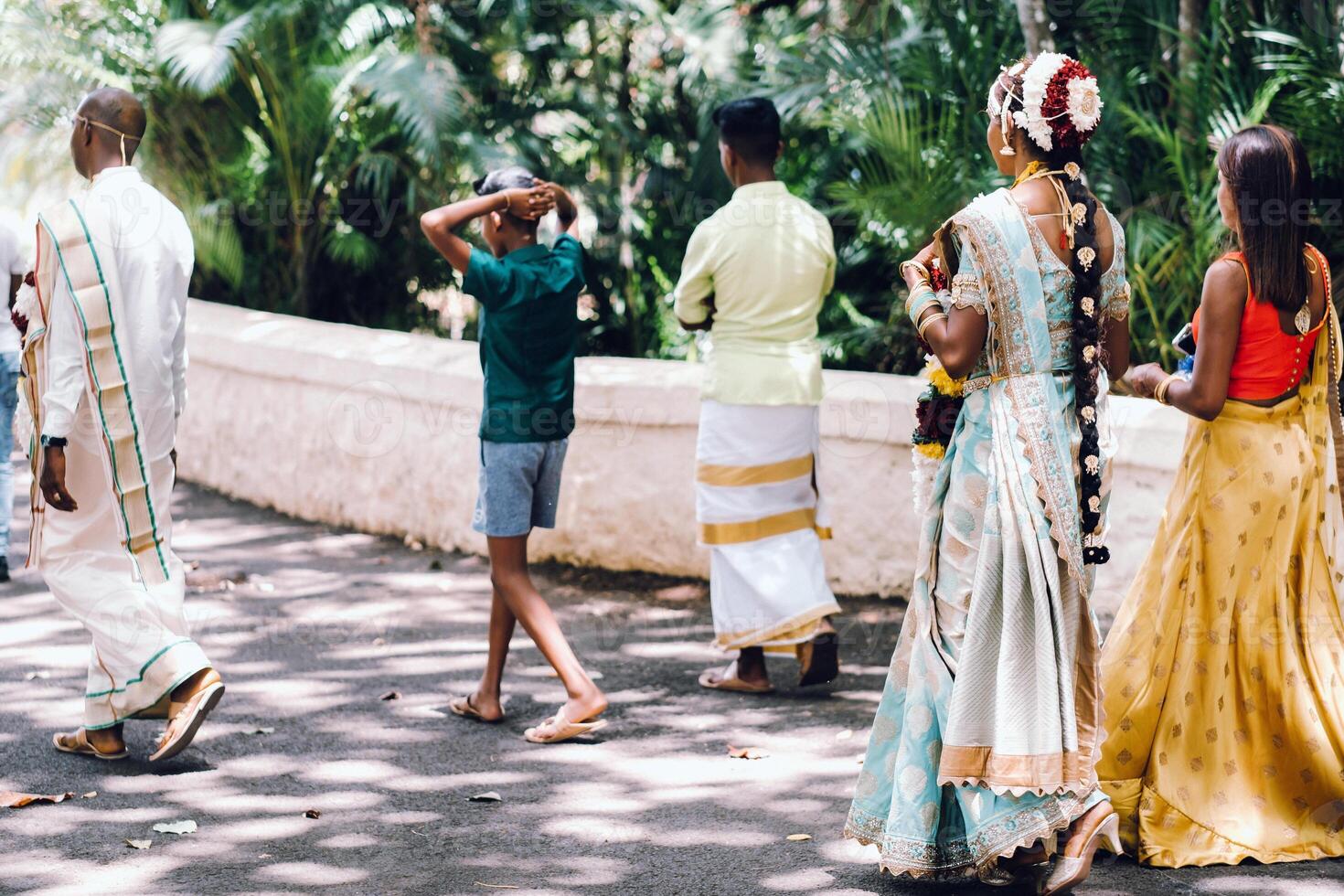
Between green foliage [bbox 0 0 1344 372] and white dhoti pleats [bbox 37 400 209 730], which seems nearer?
white dhoti pleats [bbox 37 400 209 730]

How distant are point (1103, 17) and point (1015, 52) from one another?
47 cm

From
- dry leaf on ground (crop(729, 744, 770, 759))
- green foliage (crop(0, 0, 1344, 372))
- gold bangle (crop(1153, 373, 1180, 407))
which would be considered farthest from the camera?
green foliage (crop(0, 0, 1344, 372))

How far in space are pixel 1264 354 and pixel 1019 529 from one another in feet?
3.19

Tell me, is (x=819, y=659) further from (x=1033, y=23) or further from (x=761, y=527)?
(x=1033, y=23)

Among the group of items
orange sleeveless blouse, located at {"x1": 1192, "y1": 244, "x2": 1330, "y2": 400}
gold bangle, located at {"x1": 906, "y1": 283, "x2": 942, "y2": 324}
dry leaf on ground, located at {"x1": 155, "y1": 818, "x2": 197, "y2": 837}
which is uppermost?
gold bangle, located at {"x1": 906, "y1": 283, "x2": 942, "y2": 324}

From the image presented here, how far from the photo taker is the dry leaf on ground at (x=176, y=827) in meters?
4.41

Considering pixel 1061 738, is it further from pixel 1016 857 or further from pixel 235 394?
pixel 235 394

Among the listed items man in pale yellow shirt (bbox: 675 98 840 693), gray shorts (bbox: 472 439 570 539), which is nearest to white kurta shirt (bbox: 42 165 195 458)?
gray shorts (bbox: 472 439 570 539)

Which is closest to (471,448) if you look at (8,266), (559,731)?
(8,266)

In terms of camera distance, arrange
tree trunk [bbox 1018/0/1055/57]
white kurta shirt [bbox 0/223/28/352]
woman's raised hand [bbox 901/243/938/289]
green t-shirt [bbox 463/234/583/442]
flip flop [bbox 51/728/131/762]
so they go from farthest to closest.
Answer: tree trunk [bbox 1018/0/1055/57], white kurta shirt [bbox 0/223/28/352], green t-shirt [bbox 463/234/583/442], flip flop [bbox 51/728/131/762], woman's raised hand [bbox 901/243/938/289]

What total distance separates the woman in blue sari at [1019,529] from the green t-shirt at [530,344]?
1.63 meters

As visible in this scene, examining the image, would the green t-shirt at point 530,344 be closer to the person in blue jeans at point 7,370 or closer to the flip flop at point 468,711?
the flip flop at point 468,711

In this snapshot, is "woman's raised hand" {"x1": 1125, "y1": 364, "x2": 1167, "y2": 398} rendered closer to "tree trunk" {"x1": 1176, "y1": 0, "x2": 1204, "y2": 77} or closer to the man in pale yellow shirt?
the man in pale yellow shirt

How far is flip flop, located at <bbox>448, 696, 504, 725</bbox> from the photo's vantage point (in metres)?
5.52
